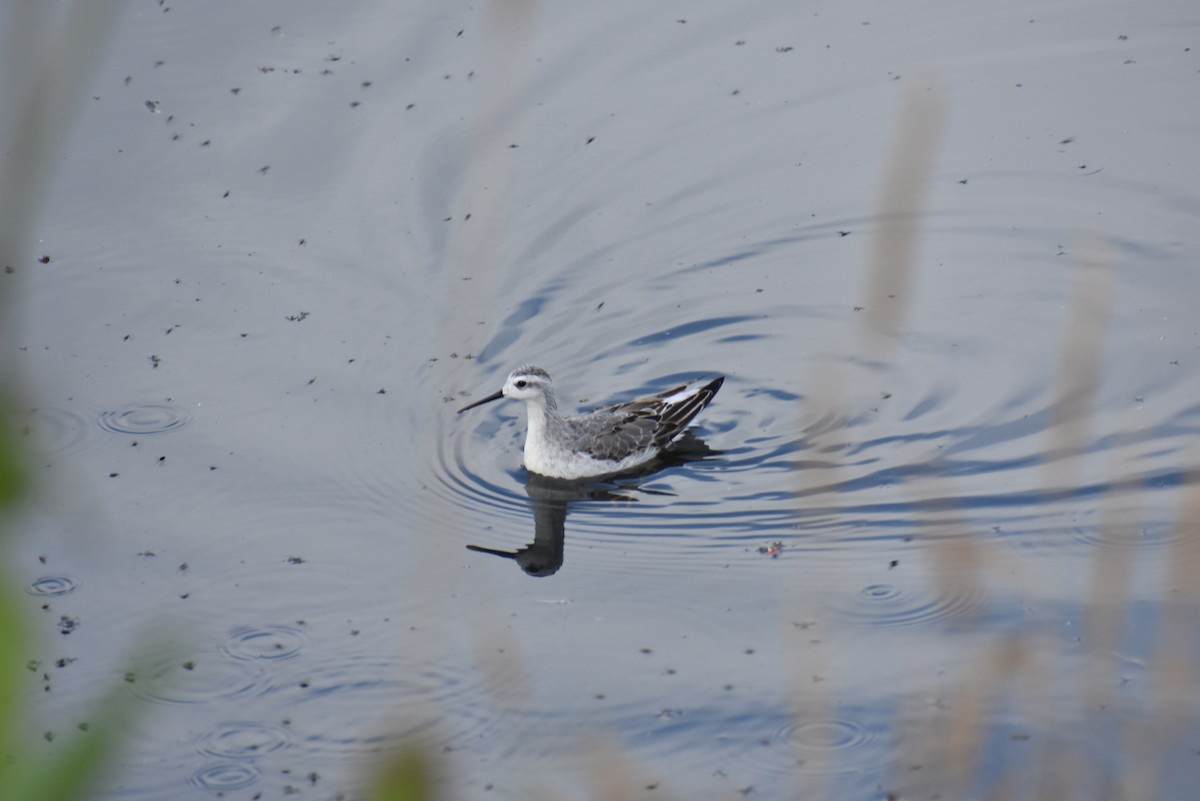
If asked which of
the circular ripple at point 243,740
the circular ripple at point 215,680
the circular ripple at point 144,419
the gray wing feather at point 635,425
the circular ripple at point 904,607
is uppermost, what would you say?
the gray wing feather at point 635,425

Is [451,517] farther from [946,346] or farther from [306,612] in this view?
[946,346]

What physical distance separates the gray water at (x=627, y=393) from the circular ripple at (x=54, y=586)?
0.11 feet

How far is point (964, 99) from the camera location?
13422mm

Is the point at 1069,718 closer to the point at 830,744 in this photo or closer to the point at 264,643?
the point at 830,744

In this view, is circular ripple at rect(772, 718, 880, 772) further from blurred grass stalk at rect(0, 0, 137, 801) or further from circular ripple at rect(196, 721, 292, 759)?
blurred grass stalk at rect(0, 0, 137, 801)

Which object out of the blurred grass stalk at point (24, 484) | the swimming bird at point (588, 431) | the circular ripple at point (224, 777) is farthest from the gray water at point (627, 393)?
the blurred grass stalk at point (24, 484)

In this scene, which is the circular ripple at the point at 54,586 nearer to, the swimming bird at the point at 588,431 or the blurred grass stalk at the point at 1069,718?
the swimming bird at the point at 588,431

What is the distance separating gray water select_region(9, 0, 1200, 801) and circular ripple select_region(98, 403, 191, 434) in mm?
26

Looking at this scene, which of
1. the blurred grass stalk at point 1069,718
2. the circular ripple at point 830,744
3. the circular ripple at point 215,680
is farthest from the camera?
the circular ripple at point 215,680

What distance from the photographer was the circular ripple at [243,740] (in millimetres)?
7145

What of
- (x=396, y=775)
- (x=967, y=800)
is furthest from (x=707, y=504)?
(x=396, y=775)

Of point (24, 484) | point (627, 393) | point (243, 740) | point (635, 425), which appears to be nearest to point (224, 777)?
point (243, 740)

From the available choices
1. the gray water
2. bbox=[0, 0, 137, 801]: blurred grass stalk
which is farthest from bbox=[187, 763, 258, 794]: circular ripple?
bbox=[0, 0, 137, 801]: blurred grass stalk

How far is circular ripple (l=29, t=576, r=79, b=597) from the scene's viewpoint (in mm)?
8336
